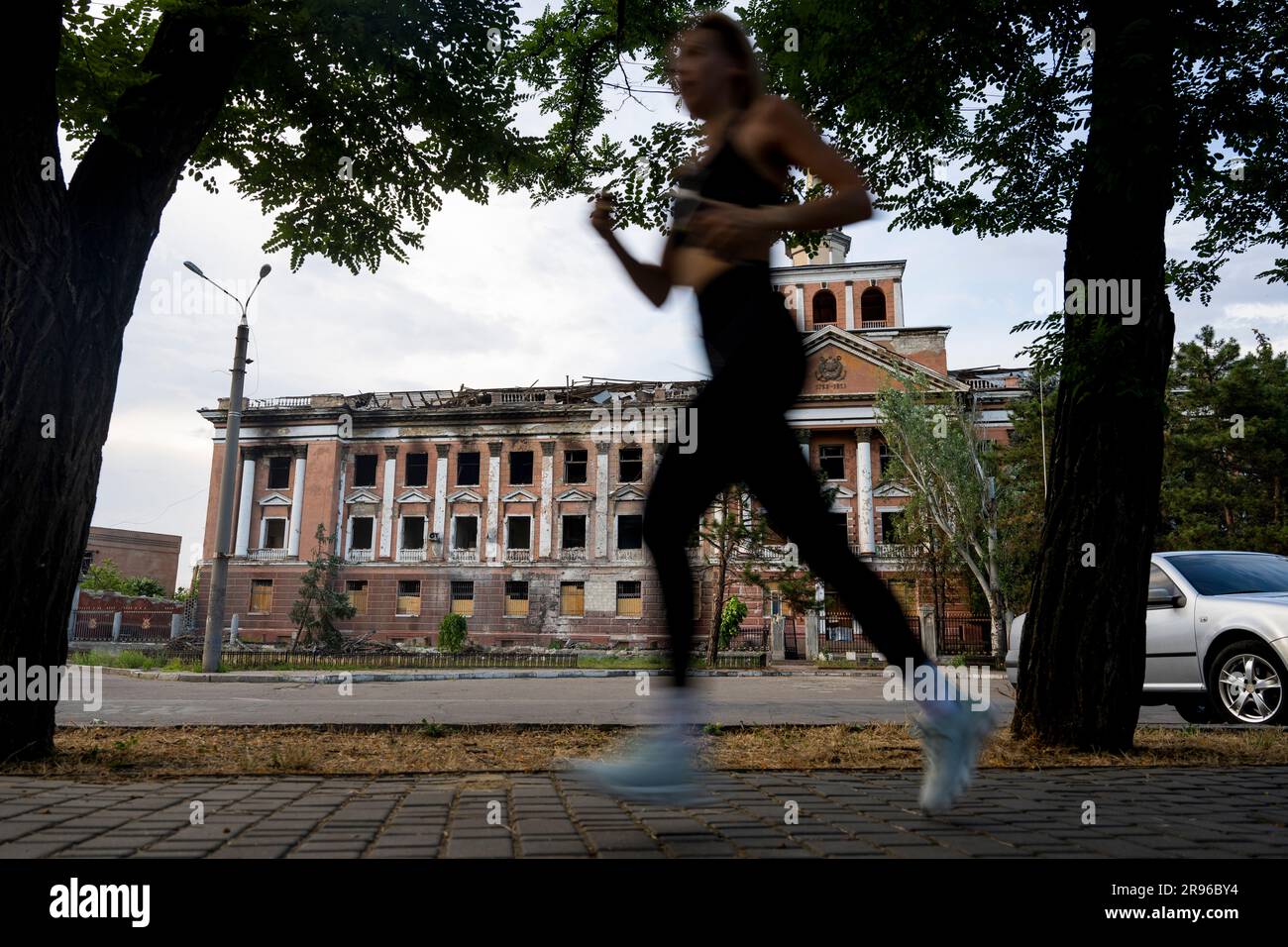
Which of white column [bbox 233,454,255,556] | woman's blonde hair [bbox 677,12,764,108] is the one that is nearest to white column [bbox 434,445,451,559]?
white column [bbox 233,454,255,556]

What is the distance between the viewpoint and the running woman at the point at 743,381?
7.74 feet

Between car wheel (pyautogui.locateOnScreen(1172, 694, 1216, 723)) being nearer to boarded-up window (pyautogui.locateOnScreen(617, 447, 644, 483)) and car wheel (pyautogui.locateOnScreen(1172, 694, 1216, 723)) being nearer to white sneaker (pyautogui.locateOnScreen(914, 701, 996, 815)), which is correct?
white sneaker (pyautogui.locateOnScreen(914, 701, 996, 815))

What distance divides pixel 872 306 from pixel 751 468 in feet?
159

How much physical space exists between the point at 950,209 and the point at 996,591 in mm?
26618

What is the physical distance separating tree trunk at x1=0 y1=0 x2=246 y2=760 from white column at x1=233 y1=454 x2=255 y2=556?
46.1 m

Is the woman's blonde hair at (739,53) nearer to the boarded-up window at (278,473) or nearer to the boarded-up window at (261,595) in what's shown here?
the boarded-up window at (261,595)

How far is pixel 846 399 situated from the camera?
43.3 m

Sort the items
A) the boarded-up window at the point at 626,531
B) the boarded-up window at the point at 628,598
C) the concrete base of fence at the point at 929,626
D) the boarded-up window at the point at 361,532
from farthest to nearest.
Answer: the boarded-up window at the point at 361,532 → the boarded-up window at the point at 626,531 → the boarded-up window at the point at 628,598 → the concrete base of fence at the point at 929,626

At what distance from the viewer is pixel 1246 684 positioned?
720 centimetres

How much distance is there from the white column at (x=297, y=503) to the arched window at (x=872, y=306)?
31460mm

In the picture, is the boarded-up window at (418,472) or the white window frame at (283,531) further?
the boarded-up window at (418,472)

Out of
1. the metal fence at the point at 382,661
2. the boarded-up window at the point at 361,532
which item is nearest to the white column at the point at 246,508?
the boarded-up window at the point at 361,532

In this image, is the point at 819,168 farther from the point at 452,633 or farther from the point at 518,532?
the point at 518,532
